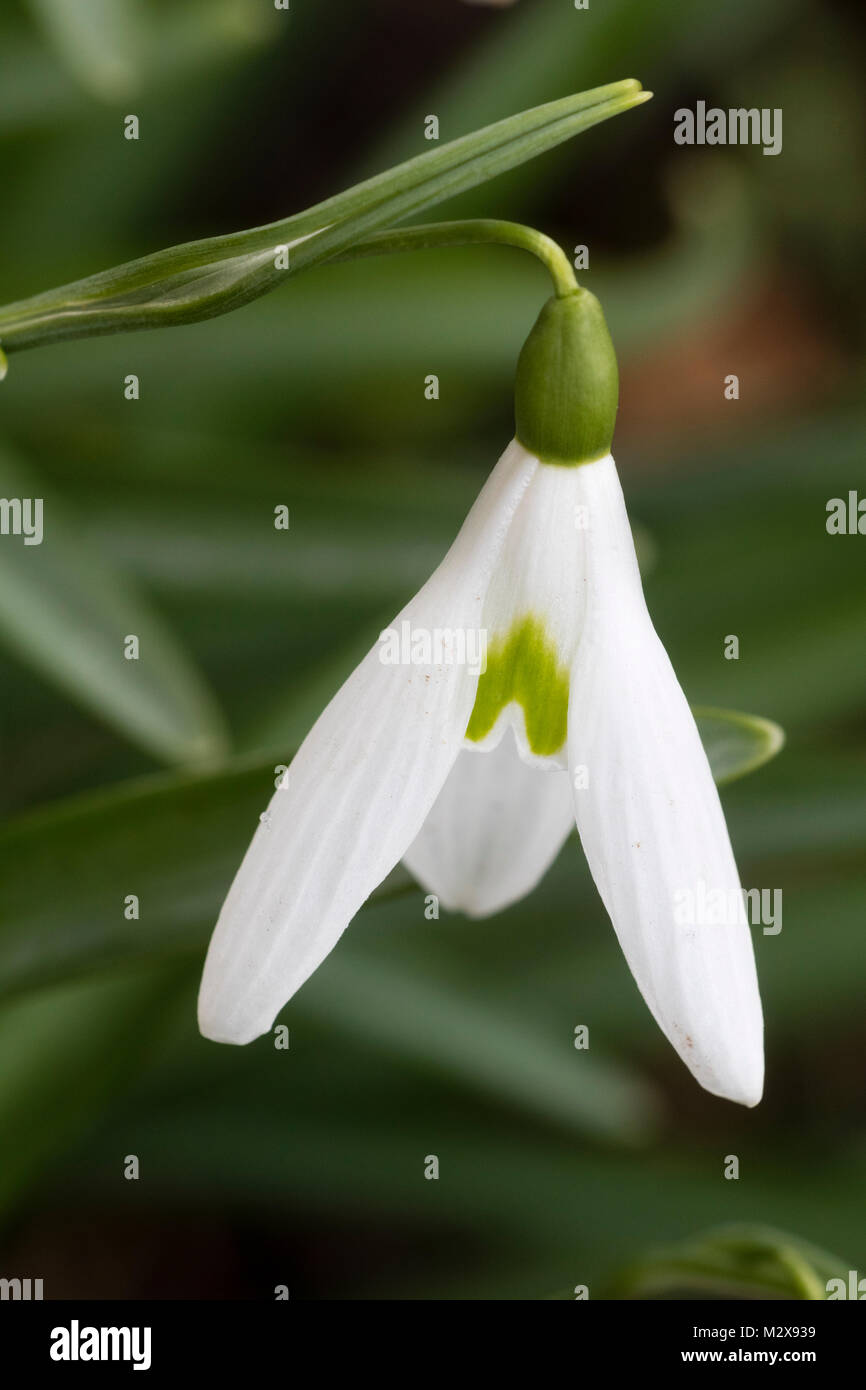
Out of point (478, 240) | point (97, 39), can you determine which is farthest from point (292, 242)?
point (97, 39)

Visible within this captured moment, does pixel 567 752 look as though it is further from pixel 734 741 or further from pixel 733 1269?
pixel 733 1269

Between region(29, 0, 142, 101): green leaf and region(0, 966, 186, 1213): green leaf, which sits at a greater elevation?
region(29, 0, 142, 101): green leaf

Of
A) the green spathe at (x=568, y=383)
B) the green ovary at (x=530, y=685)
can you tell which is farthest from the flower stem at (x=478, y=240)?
the green ovary at (x=530, y=685)

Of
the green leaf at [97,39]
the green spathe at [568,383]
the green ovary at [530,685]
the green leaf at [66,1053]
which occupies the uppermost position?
the green leaf at [97,39]

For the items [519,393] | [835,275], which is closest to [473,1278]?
[519,393]

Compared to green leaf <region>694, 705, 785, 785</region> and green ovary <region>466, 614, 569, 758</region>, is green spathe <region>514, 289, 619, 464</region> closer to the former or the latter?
green ovary <region>466, 614, 569, 758</region>

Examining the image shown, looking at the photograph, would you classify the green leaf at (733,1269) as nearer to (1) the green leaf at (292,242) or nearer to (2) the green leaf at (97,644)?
(2) the green leaf at (97,644)

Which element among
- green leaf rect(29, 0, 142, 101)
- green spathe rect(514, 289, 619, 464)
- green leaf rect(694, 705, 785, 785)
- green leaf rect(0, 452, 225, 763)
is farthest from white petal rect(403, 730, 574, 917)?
green leaf rect(29, 0, 142, 101)
